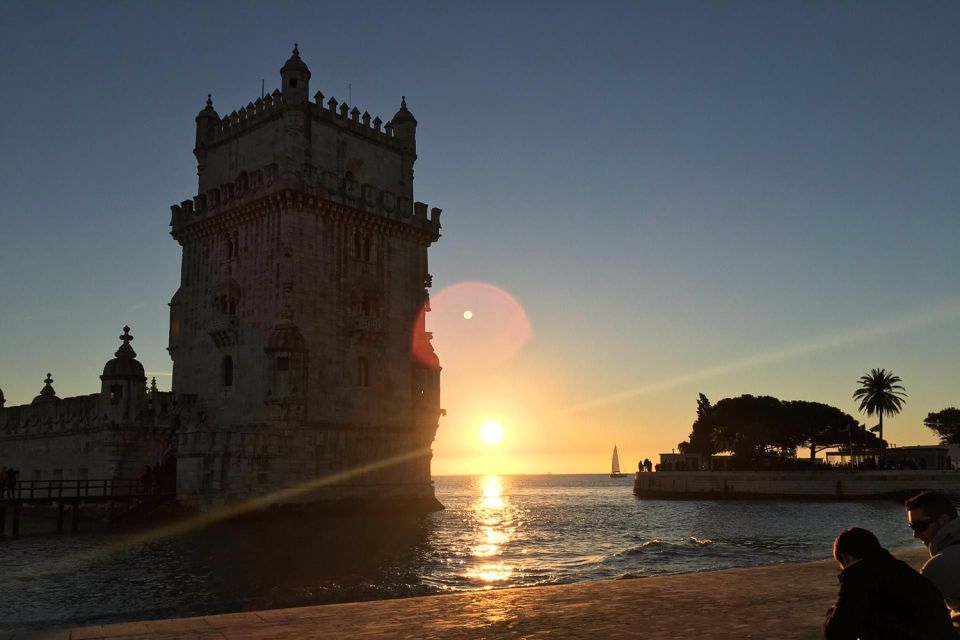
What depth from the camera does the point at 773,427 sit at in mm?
103188

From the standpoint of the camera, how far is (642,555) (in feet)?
110

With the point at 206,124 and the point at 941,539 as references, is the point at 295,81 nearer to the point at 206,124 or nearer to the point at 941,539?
the point at 206,124

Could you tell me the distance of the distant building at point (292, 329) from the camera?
46.5 m

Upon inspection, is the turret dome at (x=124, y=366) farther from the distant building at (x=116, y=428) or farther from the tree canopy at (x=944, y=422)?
the tree canopy at (x=944, y=422)

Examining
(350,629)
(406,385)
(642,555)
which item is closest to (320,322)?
(406,385)

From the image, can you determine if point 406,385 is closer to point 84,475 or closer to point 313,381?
point 313,381

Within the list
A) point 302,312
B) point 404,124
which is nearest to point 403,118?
point 404,124

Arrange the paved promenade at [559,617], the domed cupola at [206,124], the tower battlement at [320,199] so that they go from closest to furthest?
the paved promenade at [559,617]
the tower battlement at [320,199]
the domed cupola at [206,124]

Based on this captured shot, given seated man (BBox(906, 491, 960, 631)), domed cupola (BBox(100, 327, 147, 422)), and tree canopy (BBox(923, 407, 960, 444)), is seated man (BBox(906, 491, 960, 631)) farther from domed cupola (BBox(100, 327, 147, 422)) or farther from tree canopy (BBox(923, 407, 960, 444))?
tree canopy (BBox(923, 407, 960, 444))

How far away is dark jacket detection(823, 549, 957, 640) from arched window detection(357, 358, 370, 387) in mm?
45860

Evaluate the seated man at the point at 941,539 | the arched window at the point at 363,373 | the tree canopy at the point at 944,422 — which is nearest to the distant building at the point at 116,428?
the arched window at the point at 363,373

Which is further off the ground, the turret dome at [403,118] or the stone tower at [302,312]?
the turret dome at [403,118]

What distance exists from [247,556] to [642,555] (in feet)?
51.6

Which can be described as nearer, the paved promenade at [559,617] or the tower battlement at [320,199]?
the paved promenade at [559,617]
